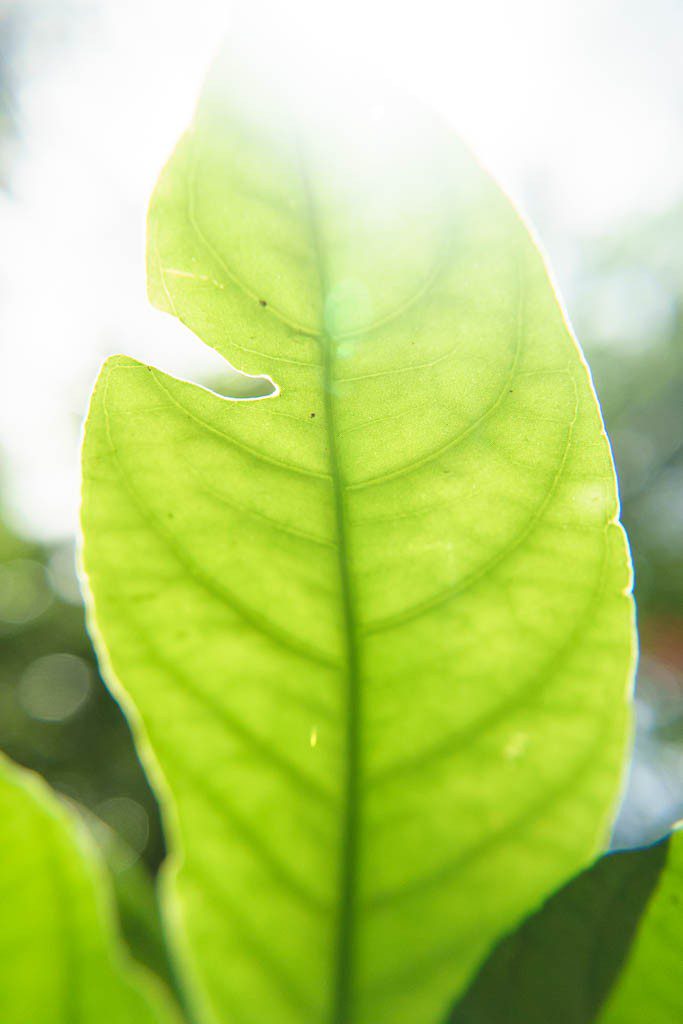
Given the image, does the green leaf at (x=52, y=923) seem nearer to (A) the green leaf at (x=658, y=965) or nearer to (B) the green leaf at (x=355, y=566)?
(B) the green leaf at (x=355, y=566)

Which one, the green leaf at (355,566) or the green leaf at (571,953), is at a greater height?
the green leaf at (355,566)

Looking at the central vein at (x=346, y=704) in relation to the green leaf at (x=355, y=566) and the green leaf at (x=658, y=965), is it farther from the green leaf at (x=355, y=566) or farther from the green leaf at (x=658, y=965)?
the green leaf at (x=658, y=965)

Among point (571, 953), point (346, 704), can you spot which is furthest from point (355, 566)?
point (571, 953)

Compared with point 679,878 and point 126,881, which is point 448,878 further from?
point 126,881

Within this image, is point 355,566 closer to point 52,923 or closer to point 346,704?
point 346,704

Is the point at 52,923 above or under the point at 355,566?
under

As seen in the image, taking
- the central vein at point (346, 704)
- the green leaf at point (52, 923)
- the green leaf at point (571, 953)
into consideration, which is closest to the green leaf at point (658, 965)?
the green leaf at point (571, 953)
